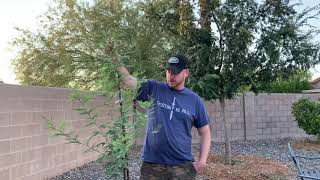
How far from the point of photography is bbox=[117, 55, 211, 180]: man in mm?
4066

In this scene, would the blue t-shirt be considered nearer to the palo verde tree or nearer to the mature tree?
the palo verde tree

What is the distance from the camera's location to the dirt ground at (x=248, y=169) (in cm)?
865

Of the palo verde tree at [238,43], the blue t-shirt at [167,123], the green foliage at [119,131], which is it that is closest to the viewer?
the green foliage at [119,131]

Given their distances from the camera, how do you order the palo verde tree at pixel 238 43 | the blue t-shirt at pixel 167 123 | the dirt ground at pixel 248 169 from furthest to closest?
the palo verde tree at pixel 238 43 < the dirt ground at pixel 248 169 < the blue t-shirt at pixel 167 123

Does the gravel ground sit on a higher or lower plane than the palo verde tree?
lower

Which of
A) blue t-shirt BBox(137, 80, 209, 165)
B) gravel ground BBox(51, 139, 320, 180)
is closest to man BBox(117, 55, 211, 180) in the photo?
blue t-shirt BBox(137, 80, 209, 165)

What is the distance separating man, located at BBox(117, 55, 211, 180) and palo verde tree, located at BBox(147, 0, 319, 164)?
5243mm

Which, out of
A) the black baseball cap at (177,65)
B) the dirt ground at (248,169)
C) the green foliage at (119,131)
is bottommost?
the dirt ground at (248,169)

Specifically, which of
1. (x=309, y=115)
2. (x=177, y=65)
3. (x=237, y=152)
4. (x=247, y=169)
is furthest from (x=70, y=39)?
(x=177, y=65)

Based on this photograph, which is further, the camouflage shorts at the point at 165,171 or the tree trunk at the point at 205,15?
the tree trunk at the point at 205,15

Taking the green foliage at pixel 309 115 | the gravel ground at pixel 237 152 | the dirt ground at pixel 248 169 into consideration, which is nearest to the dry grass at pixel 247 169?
the dirt ground at pixel 248 169

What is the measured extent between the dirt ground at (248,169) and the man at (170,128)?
443 cm

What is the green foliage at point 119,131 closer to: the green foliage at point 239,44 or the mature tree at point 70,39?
the green foliage at point 239,44

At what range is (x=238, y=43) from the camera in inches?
365
